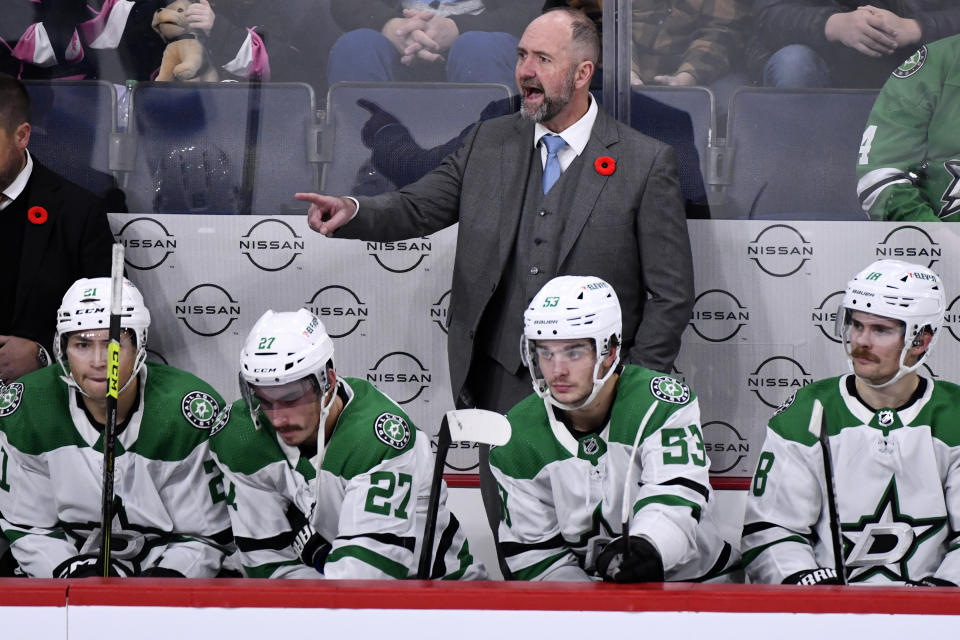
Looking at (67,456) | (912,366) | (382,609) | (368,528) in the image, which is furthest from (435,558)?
(912,366)

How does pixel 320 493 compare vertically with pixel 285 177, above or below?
below

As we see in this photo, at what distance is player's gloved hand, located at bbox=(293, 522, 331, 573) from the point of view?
106 inches

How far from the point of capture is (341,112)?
12.7 feet

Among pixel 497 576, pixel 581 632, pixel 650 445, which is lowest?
pixel 497 576

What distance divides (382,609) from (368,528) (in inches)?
21.9

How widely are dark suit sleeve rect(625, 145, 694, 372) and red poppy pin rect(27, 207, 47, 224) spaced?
1741 millimetres

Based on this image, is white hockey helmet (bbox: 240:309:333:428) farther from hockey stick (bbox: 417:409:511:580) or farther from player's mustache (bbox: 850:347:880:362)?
player's mustache (bbox: 850:347:880:362)

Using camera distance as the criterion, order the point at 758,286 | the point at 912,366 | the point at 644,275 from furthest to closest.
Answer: the point at 758,286, the point at 644,275, the point at 912,366

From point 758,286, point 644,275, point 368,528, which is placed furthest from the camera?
point 758,286

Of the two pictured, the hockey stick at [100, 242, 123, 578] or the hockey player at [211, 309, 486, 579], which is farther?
the hockey player at [211, 309, 486, 579]

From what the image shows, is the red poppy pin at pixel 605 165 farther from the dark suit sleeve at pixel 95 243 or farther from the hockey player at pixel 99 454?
the dark suit sleeve at pixel 95 243

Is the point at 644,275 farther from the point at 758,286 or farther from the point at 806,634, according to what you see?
the point at 806,634

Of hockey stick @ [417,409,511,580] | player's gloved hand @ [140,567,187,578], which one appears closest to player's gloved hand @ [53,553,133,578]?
player's gloved hand @ [140,567,187,578]

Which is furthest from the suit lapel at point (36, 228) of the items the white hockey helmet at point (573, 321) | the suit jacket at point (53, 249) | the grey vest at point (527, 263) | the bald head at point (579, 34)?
the white hockey helmet at point (573, 321)
